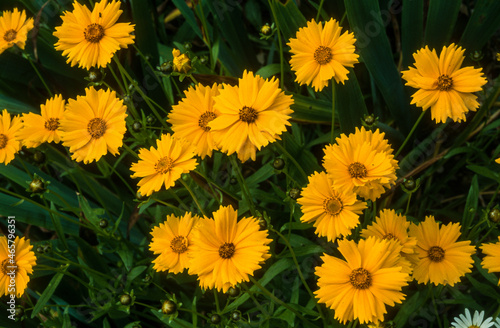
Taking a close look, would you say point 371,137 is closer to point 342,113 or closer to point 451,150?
point 342,113

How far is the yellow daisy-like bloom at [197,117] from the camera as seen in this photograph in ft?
3.60

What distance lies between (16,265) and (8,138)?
12.1 inches

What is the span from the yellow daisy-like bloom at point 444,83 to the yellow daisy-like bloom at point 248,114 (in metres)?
0.28

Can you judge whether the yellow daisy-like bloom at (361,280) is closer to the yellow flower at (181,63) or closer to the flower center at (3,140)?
the yellow flower at (181,63)

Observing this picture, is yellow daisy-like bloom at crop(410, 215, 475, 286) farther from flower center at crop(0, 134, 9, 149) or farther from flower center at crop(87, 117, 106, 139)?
flower center at crop(0, 134, 9, 149)

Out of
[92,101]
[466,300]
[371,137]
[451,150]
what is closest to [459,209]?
[451,150]

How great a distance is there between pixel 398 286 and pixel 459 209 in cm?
80

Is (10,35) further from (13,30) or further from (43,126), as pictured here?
(43,126)

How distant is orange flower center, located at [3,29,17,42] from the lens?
4.34ft

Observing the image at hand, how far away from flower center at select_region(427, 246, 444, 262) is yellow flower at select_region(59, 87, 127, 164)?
681 millimetres

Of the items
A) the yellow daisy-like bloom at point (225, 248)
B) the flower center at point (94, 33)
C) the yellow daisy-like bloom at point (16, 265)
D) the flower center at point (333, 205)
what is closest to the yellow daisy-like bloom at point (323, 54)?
the flower center at point (333, 205)

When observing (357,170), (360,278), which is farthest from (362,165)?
(360,278)

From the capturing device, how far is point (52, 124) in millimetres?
1242

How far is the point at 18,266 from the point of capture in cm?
112
